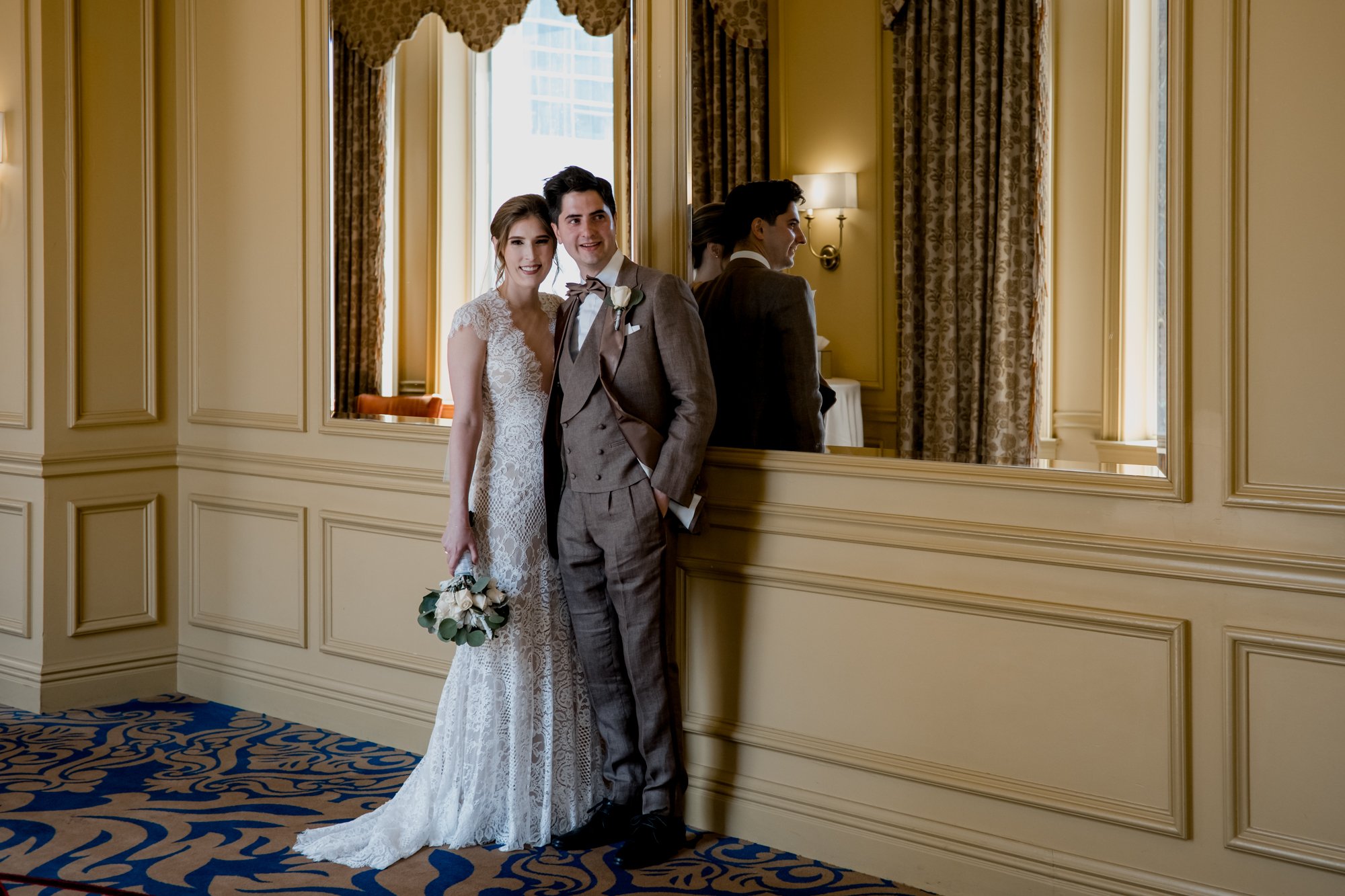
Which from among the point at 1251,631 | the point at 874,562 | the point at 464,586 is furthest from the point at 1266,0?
the point at 464,586

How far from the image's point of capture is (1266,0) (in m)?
2.58

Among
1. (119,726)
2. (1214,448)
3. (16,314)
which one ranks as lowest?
(119,726)

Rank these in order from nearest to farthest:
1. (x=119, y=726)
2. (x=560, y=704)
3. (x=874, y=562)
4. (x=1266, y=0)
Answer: (x=1266, y=0), (x=874, y=562), (x=560, y=704), (x=119, y=726)

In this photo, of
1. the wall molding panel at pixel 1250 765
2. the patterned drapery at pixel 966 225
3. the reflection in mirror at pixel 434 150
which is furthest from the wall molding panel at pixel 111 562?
the wall molding panel at pixel 1250 765

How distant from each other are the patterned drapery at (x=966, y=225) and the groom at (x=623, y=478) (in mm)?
571

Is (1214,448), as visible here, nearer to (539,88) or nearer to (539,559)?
(539,559)

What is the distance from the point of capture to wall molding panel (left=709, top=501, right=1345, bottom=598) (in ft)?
8.49

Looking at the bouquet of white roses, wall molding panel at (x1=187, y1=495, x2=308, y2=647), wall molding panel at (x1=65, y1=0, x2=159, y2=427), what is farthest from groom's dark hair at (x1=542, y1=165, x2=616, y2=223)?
wall molding panel at (x1=65, y1=0, x2=159, y2=427)

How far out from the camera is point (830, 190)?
3.24 meters

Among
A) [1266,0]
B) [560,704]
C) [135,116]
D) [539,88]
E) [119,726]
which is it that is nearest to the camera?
[1266,0]

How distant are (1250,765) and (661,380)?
165 cm

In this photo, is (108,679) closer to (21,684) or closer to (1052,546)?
(21,684)

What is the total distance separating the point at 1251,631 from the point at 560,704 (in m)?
1.81

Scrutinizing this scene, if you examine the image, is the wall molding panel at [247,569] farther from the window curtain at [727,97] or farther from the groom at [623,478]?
the window curtain at [727,97]
